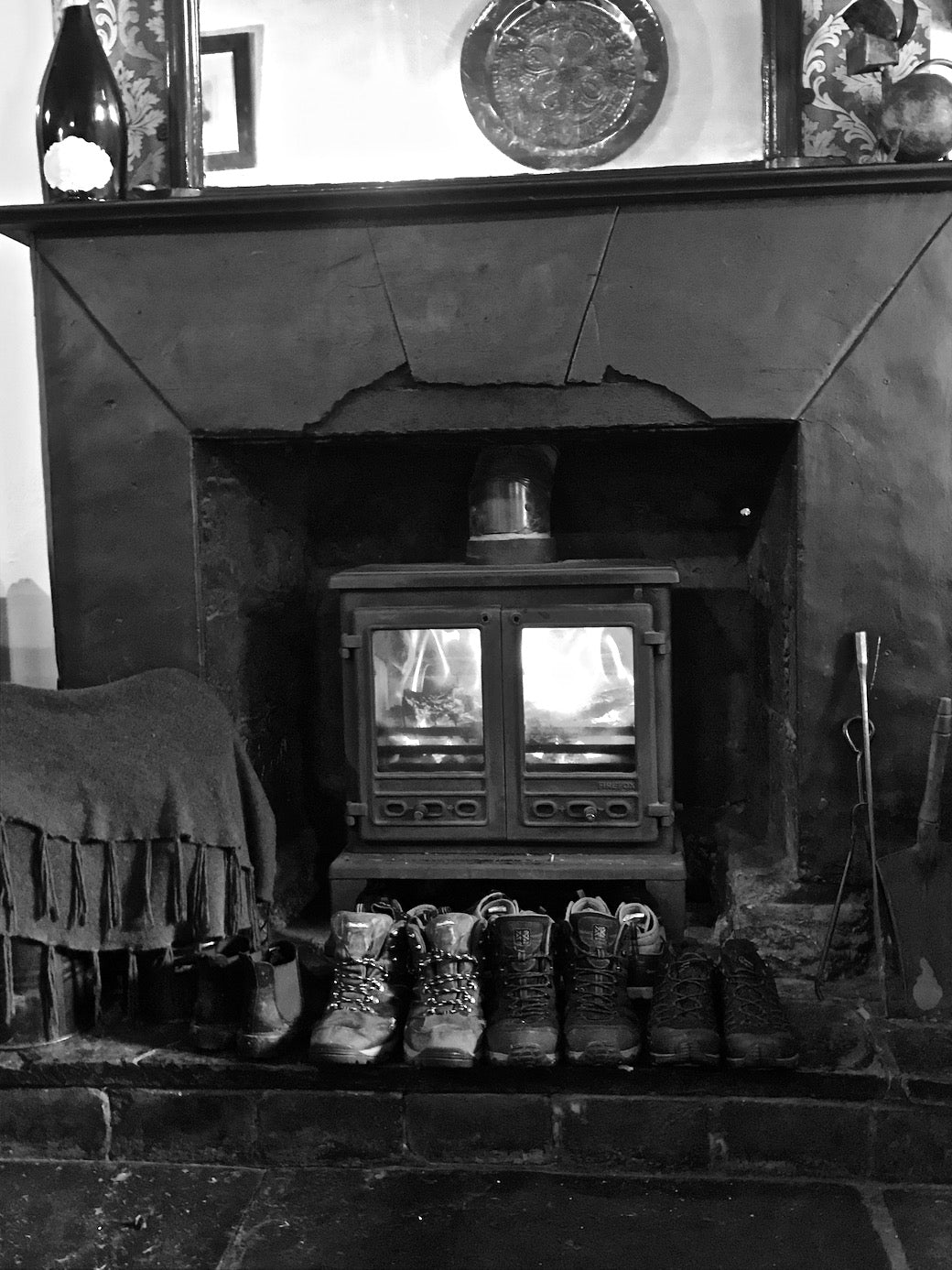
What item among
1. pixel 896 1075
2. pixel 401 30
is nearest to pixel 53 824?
pixel 896 1075

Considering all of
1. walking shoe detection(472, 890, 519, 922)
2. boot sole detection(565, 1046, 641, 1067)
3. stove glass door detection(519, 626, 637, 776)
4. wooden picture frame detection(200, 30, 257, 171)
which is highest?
wooden picture frame detection(200, 30, 257, 171)

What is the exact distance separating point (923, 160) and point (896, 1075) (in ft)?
4.82

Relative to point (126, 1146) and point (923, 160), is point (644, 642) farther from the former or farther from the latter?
point (126, 1146)

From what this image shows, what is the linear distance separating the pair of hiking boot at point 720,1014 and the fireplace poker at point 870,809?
202 mm

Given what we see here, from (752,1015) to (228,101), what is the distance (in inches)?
72.8

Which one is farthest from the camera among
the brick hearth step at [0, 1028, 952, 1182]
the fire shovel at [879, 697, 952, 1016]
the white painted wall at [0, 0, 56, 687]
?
the white painted wall at [0, 0, 56, 687]

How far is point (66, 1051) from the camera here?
1.88 metres

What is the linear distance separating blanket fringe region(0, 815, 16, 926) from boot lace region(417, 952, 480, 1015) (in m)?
0.65

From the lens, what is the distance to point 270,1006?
1851mm

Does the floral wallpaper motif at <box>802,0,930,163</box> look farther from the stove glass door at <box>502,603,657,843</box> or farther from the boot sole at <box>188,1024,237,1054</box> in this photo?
the boot sole at <box>188,1024,237,1054</box>

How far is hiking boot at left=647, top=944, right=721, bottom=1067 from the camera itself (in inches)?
69.8

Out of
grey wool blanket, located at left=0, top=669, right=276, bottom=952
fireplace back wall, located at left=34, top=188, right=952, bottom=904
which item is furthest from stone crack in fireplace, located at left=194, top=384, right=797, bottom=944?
grey wool blanket, located at left=0, top=669, right=276, bottom=952

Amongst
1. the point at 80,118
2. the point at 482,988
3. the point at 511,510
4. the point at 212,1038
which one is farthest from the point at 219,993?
the point at 80,118

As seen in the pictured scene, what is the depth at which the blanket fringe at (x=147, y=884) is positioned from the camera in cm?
195
